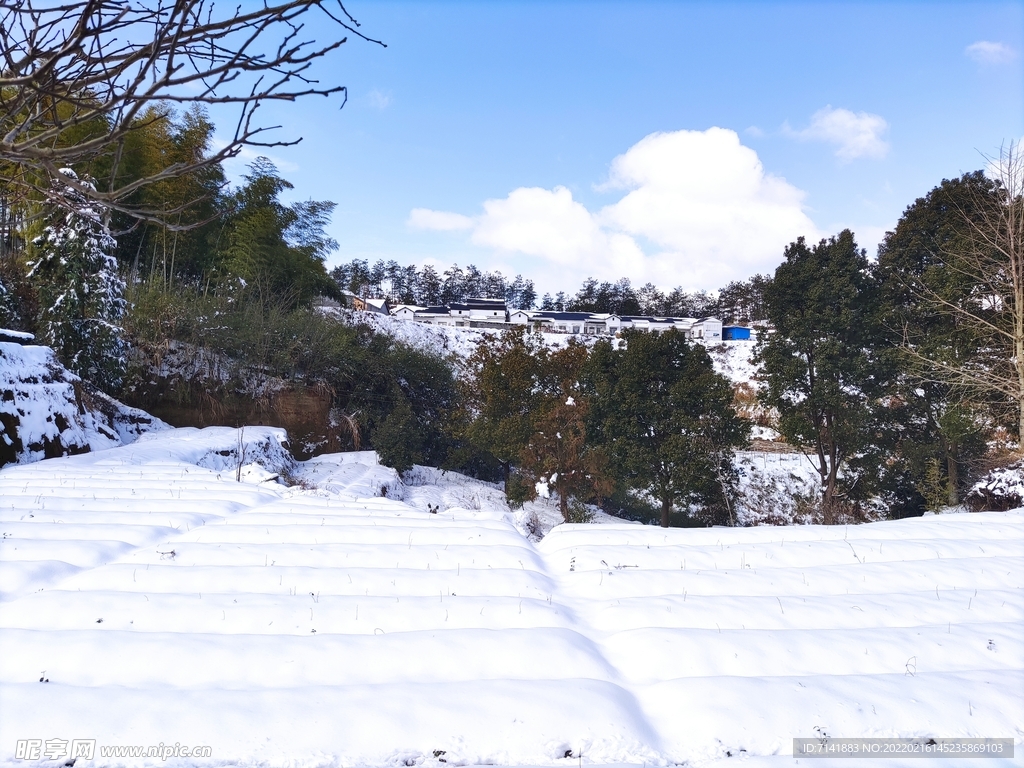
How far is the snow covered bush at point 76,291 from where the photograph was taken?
8.69m

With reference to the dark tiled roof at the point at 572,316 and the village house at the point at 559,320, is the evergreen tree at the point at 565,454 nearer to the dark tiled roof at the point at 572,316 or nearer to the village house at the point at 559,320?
the village house at the point at 559,320

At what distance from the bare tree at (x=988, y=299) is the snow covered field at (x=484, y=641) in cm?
749

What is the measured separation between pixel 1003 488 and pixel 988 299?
147 inches

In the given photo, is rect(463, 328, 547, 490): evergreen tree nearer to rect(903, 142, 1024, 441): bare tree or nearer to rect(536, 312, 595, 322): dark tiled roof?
rect(903, 142, 1024, 441): bare tree

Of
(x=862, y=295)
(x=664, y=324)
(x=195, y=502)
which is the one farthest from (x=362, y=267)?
(x=195, y=502)

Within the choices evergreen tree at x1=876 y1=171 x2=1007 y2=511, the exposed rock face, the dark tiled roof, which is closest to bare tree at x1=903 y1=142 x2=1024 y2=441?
evergreen tree at x1=876 y1=171 x2=1007 y2=511

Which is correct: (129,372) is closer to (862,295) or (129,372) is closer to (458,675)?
(458,675)

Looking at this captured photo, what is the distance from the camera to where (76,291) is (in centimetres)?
871

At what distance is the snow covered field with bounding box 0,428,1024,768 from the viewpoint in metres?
1.47

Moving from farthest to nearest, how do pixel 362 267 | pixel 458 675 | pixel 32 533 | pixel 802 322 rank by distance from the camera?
pixel 362 267 < pixel 802 322 < pixel 32 533 < pixel 458 675

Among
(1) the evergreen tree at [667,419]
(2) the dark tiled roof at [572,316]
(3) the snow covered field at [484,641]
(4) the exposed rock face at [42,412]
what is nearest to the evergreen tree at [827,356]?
(1) the evergreen tree at [667,419]

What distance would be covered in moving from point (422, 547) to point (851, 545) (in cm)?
268

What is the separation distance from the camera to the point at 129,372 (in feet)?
34.9

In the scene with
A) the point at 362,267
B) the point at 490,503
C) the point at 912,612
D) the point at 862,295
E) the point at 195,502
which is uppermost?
the point at 362,267
